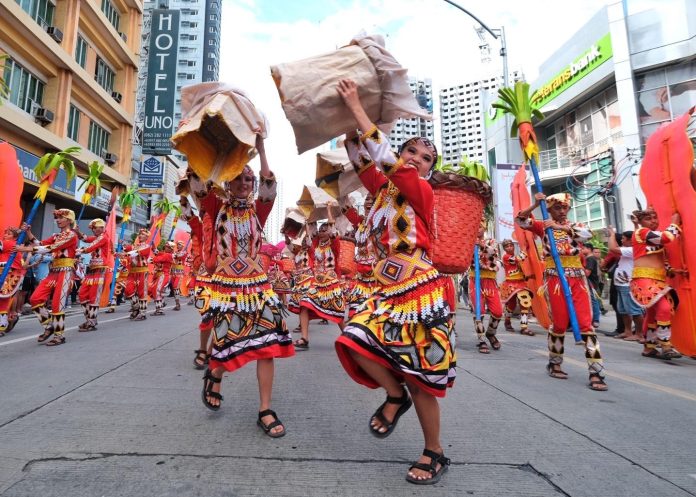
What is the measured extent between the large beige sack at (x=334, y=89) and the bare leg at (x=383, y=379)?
46.8 inches

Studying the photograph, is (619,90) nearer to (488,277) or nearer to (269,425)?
(488,277)

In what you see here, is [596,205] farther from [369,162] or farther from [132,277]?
[369,162]

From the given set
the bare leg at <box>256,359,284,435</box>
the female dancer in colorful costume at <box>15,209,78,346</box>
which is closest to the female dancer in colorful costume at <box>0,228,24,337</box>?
the female dancer in colorful costume at <box>15,209,78,346</box>

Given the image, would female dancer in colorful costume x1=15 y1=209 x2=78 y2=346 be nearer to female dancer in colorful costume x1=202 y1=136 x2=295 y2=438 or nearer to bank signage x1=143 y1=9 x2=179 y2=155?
female dancer in colorful costume x1=202 y1=136 x2=295 y2=438

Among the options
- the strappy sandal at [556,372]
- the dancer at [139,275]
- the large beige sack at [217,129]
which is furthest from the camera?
the dancer at [139,275]

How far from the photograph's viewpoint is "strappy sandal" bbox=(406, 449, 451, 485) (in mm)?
2004

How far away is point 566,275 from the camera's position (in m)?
4.38

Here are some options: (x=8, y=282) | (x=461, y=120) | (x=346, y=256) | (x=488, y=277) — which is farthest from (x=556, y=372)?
(x=461, y=120)

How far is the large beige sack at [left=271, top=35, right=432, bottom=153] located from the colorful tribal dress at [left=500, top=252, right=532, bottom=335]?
6894 mm

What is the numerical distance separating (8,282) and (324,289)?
209 inches

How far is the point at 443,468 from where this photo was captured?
6.89ft

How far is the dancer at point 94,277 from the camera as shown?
739 cm

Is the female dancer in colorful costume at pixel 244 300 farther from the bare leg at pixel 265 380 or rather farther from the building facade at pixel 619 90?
the building facade at pixel 619 90

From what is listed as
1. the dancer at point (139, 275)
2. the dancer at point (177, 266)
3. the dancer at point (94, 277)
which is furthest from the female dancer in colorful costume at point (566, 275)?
the dancer at point (177, 266)
